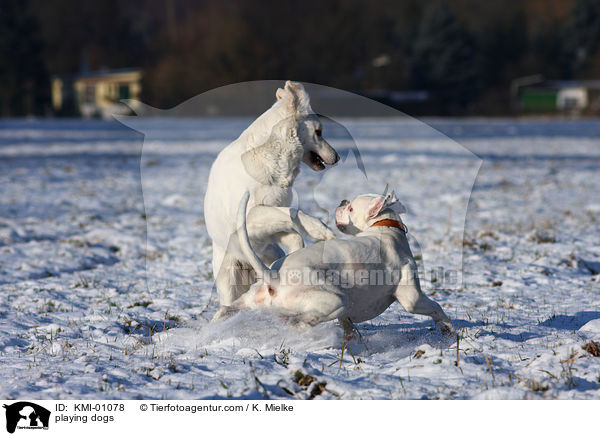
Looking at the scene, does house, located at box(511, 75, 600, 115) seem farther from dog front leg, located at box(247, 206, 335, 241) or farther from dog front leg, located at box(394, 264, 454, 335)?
dog front leg, located at box(247, 206, 335, 241)

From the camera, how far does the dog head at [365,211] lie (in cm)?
434

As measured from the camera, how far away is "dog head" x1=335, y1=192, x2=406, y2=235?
171 inches

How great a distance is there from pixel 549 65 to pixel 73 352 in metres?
80.7

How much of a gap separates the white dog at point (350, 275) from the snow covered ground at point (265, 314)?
0.66 feet

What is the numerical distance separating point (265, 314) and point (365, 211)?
970mm

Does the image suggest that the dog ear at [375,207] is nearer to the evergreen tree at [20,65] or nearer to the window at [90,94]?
the evergreen tree at [20,65]

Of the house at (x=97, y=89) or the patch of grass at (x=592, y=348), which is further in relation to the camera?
the house at (x=97, y=89)

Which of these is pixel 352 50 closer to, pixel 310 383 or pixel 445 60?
pixel 445 60

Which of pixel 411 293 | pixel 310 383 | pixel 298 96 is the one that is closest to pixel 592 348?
pixel 411 293

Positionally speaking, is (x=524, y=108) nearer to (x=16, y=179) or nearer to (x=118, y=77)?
(x=118, y=77)

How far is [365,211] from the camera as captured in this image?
14.4 ft

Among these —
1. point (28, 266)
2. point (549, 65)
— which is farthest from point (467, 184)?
point (549, 65)

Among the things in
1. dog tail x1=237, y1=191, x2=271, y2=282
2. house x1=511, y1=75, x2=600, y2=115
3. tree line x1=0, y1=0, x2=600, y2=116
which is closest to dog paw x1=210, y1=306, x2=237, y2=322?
dog tail x1=237, y1=191, x2=271, y2=282
